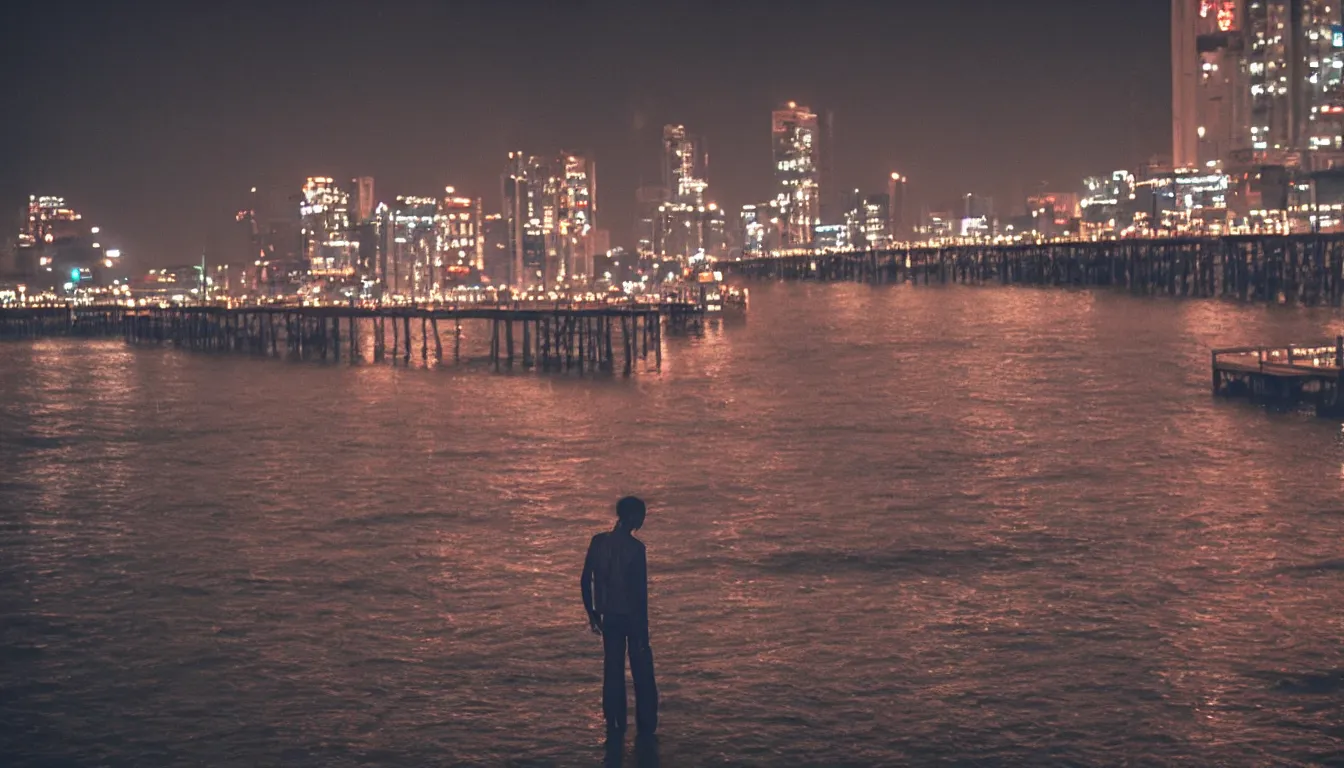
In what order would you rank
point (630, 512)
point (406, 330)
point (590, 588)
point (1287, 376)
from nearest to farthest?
point (630, 512)
point (590, 588)
point (1287, 376)
point (406, 330)

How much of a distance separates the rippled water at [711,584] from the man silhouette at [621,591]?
4.01ft

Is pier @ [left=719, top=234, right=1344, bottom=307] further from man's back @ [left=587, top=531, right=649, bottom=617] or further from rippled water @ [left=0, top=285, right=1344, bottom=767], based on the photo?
man's back @ [left=587, top=531, right=649, bottom=617]

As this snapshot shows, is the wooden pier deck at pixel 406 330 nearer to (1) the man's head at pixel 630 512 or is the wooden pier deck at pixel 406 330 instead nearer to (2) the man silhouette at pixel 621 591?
(2) the man silhouette at pixel 621 591

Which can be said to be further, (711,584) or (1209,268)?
(1209,268)

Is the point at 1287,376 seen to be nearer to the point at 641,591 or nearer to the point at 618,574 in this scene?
the point at 641,591

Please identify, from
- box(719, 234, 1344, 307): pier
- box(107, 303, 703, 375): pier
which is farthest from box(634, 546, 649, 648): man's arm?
box(719, 234, 1344, 307): pier

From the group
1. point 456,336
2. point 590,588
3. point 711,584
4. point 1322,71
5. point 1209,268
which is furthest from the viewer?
point 1322,71

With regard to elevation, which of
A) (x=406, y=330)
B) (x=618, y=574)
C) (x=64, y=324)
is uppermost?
(x=64, y=324)

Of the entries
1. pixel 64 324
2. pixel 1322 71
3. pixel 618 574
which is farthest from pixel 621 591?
pixel 1322 71

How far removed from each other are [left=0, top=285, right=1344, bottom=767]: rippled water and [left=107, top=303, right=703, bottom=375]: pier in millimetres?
27948

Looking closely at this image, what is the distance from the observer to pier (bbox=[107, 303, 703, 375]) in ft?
256

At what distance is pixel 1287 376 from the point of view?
43.1 meters

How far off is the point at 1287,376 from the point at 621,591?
1418 inches

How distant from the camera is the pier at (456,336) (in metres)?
78.1
